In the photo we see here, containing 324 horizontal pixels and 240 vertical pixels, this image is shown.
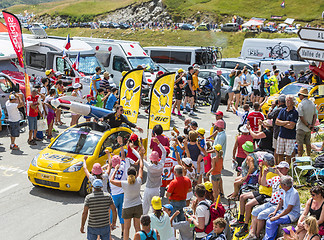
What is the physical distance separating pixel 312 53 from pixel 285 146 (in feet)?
10.7

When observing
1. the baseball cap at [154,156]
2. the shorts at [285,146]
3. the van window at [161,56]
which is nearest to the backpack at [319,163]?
Answer: the shorts at [285,146]

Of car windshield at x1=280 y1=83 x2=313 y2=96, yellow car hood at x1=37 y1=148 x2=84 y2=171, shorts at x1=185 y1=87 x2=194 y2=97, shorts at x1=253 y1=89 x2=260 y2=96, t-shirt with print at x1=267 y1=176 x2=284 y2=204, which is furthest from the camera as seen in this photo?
shorts at x1=253 y1=89 x2=260 y2=96

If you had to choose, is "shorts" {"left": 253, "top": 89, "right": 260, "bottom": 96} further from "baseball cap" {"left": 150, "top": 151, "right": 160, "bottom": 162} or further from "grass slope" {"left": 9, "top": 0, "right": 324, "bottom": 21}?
"grass slope" {"left": 9, "top": 0, "right": 324, "bottom": 21}

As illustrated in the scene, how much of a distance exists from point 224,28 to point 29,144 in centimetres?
6130

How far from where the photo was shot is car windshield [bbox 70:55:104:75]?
20.4 m

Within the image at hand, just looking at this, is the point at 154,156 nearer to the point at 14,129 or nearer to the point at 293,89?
the point at 14,129

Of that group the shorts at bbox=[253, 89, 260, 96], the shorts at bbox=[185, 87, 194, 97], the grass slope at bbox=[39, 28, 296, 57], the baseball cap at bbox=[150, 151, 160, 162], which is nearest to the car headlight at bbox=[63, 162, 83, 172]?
the baseball cap at bbox=[150, 151, 160, 162]

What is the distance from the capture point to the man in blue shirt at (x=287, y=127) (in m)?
10.4

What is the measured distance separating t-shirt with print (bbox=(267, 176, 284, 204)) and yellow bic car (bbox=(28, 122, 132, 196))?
3.93 metres

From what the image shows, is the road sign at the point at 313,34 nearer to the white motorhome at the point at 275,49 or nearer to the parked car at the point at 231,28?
the white motorhome at the point at 275,49

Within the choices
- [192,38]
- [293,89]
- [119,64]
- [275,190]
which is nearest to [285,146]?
[275,190]

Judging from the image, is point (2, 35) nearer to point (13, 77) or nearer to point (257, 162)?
point (13, 77)

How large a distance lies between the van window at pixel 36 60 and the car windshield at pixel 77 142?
431 inches

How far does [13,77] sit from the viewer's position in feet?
58.8
